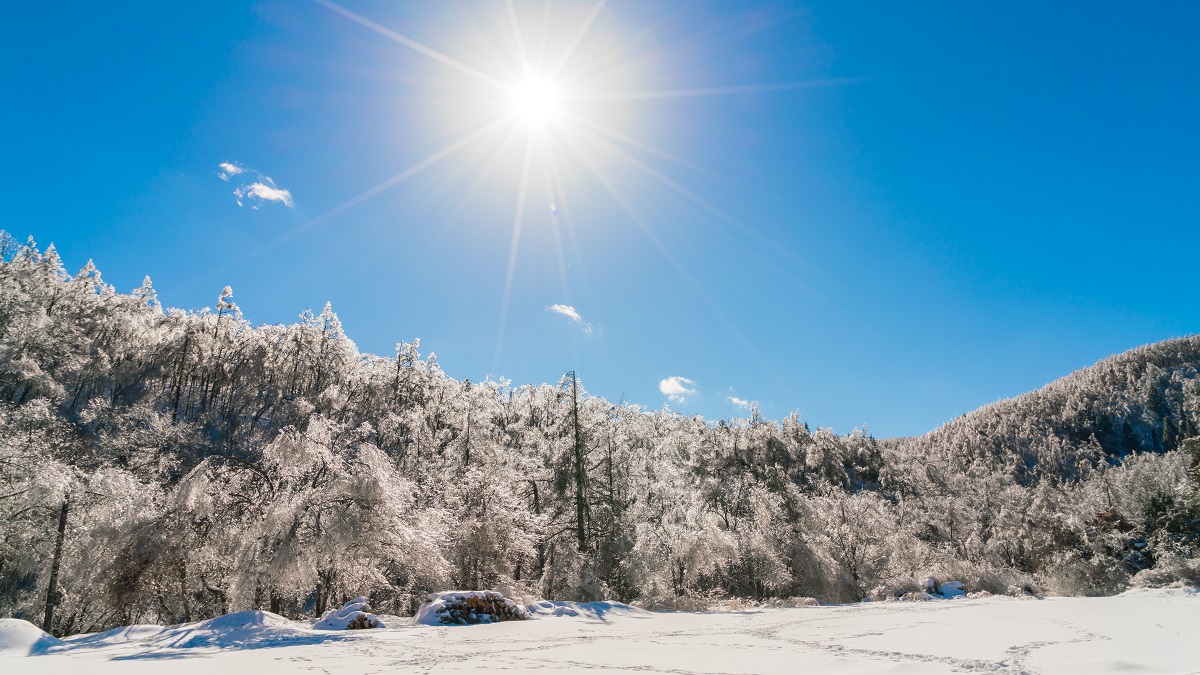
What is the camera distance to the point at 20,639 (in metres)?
6.65

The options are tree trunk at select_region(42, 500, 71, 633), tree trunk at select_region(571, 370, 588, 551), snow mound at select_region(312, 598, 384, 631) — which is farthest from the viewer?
tree trunk at select_region(571, 370, 588, 551)

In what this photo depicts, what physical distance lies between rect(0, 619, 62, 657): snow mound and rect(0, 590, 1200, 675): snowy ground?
0.02m

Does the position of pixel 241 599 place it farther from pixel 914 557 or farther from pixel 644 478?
pixel 914 557

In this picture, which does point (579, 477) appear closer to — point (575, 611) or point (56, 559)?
point (575, 611)

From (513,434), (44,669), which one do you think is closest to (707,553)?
(44,669)

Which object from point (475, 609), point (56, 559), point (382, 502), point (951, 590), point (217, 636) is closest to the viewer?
point (217, 636)

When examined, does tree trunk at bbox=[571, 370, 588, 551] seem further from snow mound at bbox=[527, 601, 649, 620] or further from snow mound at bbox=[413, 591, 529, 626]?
snow mound at bbox=[413, 591, 529, 626]

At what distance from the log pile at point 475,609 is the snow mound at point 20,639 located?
6.62 metres

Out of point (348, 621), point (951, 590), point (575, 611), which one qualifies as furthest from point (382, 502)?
point (951, 590)

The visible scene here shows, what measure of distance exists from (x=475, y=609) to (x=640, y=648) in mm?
6344

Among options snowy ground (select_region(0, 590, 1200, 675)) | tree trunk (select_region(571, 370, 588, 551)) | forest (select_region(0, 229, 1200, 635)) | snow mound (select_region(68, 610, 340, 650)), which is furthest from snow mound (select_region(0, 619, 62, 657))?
tree trunk (select_region(571, 370, 588, 551))

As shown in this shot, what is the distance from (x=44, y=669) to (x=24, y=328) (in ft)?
169

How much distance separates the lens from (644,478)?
1415 inches

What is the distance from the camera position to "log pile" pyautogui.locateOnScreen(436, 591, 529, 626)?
465 inches
